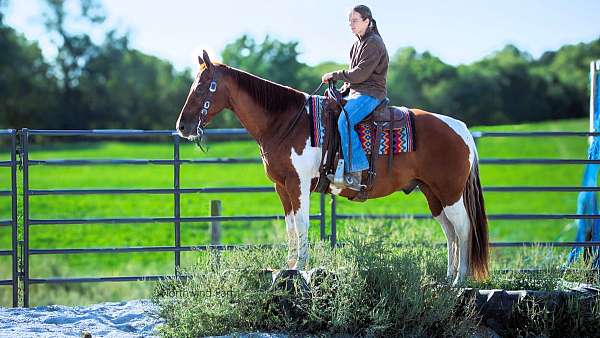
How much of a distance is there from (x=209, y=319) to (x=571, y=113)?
2360 centimetres

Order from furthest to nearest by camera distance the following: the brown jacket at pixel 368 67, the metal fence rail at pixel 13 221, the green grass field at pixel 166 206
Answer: the green grass field at pixel 166 206
the metal fence rail at pixel 13 221
the brown jacket at pixel 368 67

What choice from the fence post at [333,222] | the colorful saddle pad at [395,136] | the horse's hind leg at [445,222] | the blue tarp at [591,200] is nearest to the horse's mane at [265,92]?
the colorful saddle pad at [395,136]

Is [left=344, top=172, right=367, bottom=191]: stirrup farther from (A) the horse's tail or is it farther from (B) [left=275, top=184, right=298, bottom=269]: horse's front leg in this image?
(A) the horse's tail

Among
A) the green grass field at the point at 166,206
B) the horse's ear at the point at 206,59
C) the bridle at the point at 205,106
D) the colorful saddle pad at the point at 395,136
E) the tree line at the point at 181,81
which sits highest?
the tree line at the point at 181,81

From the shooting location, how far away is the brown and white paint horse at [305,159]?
5.90 meters

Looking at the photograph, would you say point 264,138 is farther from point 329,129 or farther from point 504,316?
point 504,316

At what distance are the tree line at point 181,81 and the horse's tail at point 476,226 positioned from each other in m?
9.45

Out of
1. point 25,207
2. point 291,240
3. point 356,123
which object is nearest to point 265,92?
point 356,123

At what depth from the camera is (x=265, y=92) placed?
6082mm

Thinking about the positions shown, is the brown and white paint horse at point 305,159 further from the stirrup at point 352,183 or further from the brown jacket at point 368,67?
the brown jacket at point 368,67

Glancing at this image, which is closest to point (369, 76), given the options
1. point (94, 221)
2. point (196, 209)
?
point (94, 221)

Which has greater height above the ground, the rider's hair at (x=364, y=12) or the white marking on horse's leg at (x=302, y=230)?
the rider's hair at (x=364, y=12)

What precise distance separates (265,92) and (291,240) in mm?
1261

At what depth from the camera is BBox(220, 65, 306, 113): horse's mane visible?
6039mm
